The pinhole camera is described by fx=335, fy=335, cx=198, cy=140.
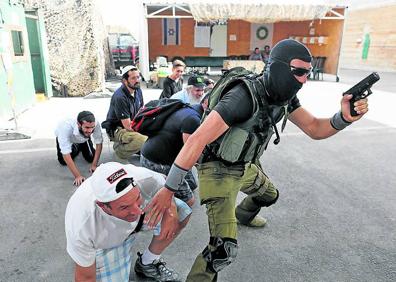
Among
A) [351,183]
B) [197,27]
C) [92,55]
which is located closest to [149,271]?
[351,183]

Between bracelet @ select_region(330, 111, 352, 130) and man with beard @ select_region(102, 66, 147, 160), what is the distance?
2.38 m

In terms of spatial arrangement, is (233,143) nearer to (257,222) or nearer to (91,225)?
(91,225)

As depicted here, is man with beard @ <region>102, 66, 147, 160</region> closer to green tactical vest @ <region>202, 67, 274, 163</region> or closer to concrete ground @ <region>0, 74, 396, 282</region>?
concrete ground @ <region>0, 74, 396, 282</region>

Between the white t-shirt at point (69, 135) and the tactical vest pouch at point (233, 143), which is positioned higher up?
the tactical vest pouch at point (233, 143)

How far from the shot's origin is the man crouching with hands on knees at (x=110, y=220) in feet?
5.49

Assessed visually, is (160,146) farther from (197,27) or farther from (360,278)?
(197,27)

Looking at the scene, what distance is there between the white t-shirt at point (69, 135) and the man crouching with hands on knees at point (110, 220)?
2062mm

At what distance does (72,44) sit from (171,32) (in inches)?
313

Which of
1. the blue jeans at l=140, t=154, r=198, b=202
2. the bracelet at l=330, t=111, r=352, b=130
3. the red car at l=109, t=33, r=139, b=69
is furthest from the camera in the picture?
the red car at l=109, t=33, r=139, b=69

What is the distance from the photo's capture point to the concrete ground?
8.53 ft

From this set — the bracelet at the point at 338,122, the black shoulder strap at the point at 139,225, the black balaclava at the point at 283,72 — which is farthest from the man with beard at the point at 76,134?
the bracelet at the point at 338,122

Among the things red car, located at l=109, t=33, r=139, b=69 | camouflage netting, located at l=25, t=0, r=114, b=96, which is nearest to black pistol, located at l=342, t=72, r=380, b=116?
camouflage netting, located at l=25, t=0, r=114, b=96

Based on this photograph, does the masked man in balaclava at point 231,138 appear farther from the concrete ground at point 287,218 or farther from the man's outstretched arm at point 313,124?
the concrete ground at point 287,218

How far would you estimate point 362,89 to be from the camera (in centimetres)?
211
